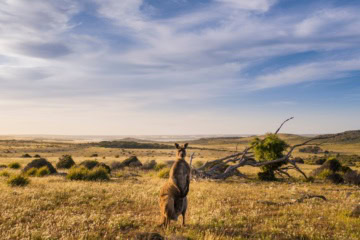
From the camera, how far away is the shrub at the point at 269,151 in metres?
19.7

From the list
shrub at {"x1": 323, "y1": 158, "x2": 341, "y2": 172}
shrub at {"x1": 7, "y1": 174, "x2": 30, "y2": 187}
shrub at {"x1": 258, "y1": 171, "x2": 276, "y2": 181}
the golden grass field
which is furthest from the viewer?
shrub at {"x1": 323, "y1": 158, "x2": 341, "y2": 172}

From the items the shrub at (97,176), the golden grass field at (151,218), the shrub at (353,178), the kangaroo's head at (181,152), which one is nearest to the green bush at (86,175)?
the shrub at (97,176)

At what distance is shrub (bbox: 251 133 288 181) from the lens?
1966 cm

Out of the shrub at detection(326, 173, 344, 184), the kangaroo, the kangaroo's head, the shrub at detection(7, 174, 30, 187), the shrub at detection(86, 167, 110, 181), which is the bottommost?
the shrub at detection(326, 173, 344, 184)

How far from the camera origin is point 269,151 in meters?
20.2

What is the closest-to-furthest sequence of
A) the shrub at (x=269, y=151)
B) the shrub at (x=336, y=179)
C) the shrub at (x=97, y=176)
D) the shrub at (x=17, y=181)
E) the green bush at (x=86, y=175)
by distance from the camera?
1. the shrub at (x=17, y=181)
2. the green bush at (x=86, y=175)
3. the shrub at (x=97, y=176)
4. the shrub at (x=336, y=179)
5. the shrub at (x=269, y=151)

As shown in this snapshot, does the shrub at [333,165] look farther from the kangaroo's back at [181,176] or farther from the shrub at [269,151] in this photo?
the kangaroo's back at [181,176]

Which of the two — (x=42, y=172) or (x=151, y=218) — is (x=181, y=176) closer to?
(x=151, y=218)

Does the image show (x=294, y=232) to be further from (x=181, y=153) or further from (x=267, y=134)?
(x=267, y=134)

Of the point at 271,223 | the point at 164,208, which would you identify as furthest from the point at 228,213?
the point at 164,208

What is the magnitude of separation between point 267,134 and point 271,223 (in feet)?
49.7

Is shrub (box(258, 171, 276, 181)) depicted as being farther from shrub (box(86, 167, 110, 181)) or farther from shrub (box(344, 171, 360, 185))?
shrub (box(86, 167, 110, 181))

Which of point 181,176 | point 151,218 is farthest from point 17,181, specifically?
point 181,176

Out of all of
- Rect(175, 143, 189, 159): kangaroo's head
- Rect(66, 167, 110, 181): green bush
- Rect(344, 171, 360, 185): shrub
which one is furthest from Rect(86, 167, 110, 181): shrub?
Rect(344, 171, 360, 185): shrub
